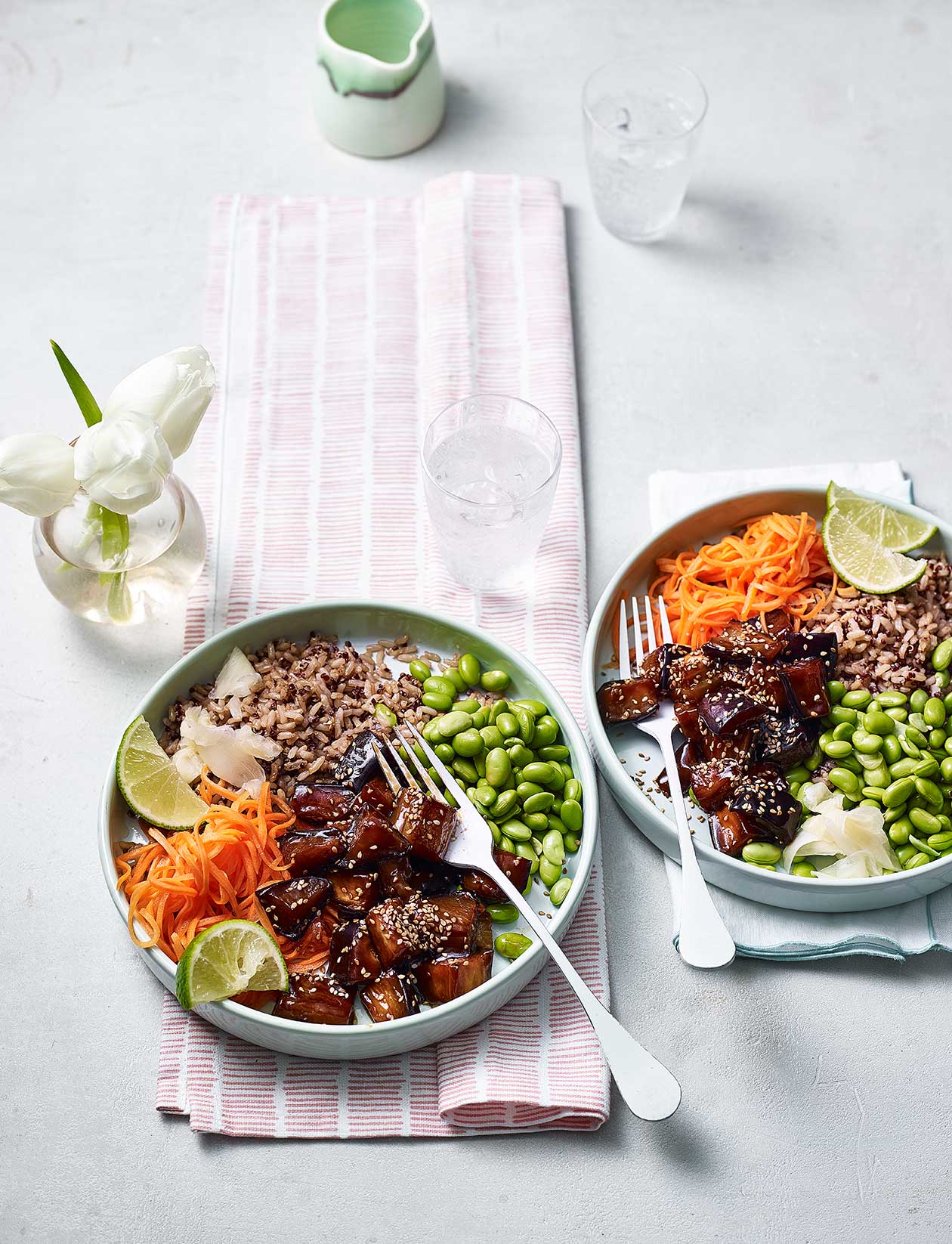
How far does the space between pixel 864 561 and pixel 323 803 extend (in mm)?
1207

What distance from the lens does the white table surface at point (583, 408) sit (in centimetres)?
210

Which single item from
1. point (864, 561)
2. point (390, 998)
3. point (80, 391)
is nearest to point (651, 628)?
point (864, 561)

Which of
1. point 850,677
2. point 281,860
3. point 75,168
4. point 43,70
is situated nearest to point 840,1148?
point 850,677

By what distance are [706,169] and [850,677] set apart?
66.3 inches

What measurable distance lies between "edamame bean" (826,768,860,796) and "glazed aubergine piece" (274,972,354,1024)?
989 mm

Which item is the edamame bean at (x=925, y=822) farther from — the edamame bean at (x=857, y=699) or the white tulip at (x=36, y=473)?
the white tulip at (x=36, y=473)

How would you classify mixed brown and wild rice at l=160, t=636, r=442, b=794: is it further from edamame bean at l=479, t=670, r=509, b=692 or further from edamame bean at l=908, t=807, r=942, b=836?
edamame bean at l=908, t=807, r=942, b=836

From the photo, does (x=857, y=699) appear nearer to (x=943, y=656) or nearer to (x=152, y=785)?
(x=943, y=656)

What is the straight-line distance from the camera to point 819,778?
234cm

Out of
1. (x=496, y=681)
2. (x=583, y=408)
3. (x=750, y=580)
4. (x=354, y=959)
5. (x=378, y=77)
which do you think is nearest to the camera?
(x=354, y=959)

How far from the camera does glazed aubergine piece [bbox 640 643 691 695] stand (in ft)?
7.80

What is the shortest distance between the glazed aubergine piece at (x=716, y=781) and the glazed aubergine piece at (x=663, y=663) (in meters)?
0.18

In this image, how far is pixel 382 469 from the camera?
284 cm

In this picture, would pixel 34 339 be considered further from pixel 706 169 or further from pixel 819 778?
pixel 819 778
